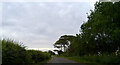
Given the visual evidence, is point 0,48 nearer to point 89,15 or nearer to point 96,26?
point 96,26

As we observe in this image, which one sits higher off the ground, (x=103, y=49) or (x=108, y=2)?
(x=108, y=2)

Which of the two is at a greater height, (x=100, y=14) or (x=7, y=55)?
(x=100, y=14)

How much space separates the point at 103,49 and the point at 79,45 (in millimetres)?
9011


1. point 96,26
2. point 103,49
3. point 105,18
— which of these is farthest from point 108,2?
point 103,49

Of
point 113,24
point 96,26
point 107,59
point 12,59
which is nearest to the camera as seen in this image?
point 12,59

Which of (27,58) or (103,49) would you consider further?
(103,49)

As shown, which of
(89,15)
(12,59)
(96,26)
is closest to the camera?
(12,59)

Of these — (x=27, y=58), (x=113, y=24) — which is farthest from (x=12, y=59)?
(x=113, y=24)

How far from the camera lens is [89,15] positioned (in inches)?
1216

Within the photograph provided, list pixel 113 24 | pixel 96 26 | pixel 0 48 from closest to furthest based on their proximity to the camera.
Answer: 1. pixel 0 48
2. pixel 113 24
3. pixel 96 26

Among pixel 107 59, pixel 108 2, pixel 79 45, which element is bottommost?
pixel 107 59

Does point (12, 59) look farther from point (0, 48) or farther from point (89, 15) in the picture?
point (89, 15)

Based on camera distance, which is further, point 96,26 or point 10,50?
point 96,26

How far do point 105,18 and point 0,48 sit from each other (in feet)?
40.0
